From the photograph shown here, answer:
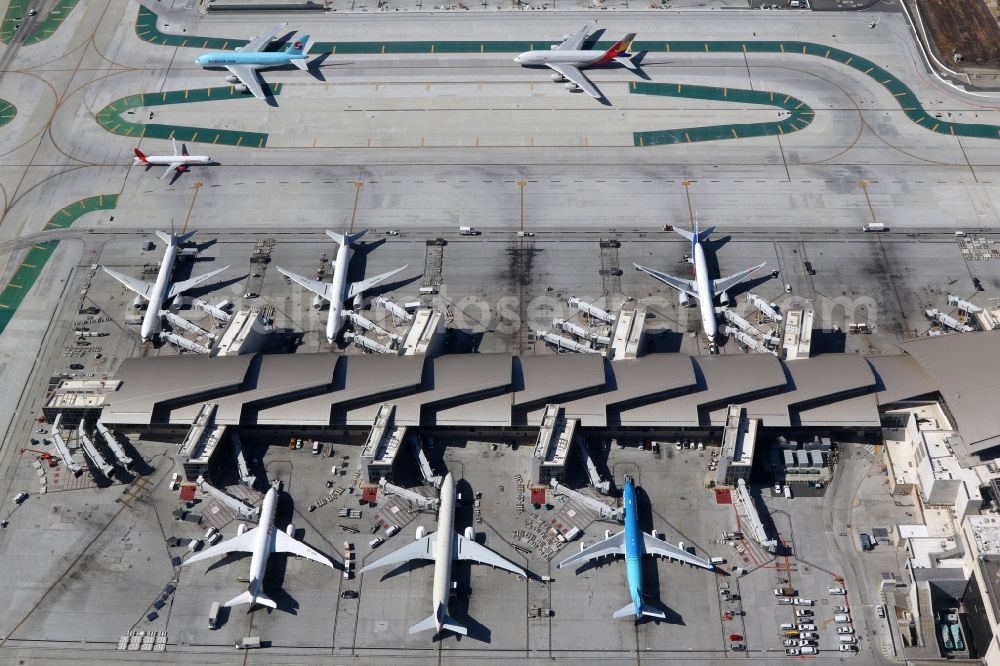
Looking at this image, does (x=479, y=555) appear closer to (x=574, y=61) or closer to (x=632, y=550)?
(x=632, y=550)

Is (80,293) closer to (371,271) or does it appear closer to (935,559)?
(371,271)

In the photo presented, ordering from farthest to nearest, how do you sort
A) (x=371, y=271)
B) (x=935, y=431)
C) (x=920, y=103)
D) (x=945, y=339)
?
(x=920, y=103), (x=371, y=271), (x=945, y=339), (x=935, y=431)

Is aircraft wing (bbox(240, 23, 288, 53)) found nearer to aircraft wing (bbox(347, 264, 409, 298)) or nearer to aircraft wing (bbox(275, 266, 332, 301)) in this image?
aircraft wing (bbox(275, 266, 332, 301))

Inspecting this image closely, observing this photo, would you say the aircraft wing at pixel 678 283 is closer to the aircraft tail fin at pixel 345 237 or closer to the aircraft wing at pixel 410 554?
the aircraft tail fin at pixel 345 237

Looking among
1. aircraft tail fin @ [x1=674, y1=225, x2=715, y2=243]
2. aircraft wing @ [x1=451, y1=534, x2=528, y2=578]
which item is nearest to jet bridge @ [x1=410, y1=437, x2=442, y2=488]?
aircraft wing @ [x1=451, y1=534, x2=528, y2=578]

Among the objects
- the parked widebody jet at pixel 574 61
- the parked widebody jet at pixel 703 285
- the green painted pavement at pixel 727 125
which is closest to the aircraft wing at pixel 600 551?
the parked widebody jet at pixel 703 285

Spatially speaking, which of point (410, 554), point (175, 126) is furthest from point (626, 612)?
point (175, 126)

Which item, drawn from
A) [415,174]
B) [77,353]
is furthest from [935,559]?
[77,353]
